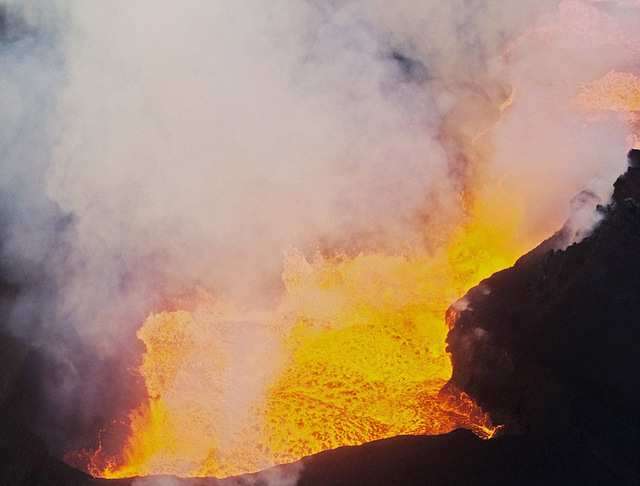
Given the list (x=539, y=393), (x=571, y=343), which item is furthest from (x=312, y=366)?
(x=571, y=343)

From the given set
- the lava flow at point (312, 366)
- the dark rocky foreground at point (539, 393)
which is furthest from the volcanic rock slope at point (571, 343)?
the lava flow at point (312, 366)

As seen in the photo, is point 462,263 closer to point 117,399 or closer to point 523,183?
point 523,183

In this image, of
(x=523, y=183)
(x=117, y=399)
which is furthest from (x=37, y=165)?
(x=523, y=183)

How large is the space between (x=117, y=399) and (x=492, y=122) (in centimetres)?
1147

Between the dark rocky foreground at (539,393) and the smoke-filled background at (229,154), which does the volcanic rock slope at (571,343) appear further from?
the smoke-filled background at (229,154)

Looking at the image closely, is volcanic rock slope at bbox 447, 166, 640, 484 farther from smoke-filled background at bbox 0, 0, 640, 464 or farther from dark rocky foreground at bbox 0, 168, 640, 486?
smoke-filled background at bbox 0, 0, 640, 464

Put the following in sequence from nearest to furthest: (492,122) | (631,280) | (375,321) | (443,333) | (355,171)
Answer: (631,280), (443,333), (375,321), (355,171), (492,122)

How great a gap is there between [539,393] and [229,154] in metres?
8.30

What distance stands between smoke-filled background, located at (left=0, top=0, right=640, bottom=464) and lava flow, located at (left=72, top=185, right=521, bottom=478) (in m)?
0.52

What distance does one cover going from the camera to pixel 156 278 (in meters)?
11.5

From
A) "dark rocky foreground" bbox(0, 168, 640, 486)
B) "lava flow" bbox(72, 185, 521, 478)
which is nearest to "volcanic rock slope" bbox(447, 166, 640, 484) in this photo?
"dark rocky foreground" bbox(0, 168, 640, 486)

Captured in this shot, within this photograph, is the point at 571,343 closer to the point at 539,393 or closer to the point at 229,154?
the point at 539,393

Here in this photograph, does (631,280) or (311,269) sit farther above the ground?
(311,269)

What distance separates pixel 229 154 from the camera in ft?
41.8
